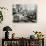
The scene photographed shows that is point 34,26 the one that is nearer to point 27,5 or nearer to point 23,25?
point 23,25

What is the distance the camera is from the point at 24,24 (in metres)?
4.56

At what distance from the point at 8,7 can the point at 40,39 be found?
4.24 feet

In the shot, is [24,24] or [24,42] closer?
[24,42]

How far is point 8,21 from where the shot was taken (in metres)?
4.57

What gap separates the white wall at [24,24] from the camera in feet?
14.8

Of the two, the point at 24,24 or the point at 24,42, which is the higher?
the point at 24,24

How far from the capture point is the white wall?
4.52 metres

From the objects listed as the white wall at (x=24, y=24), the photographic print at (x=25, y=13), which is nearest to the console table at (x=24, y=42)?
the white wall at (x=24, y=24)

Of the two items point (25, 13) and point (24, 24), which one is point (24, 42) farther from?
point (25, 13)

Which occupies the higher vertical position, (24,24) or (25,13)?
(25,13)

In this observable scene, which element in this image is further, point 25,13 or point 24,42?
point 25,13

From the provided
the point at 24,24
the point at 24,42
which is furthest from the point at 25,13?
the point at 24,42

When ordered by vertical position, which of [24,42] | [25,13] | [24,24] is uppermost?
[25,13]

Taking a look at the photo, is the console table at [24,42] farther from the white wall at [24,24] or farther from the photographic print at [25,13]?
the photographic print at [25,13]
